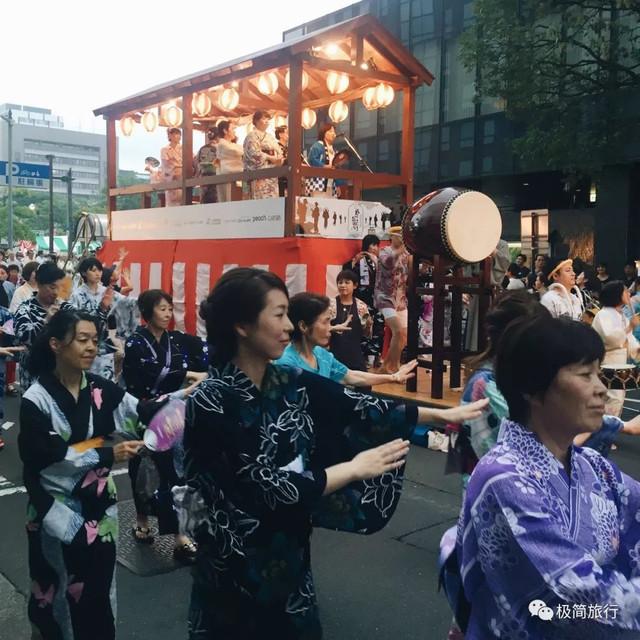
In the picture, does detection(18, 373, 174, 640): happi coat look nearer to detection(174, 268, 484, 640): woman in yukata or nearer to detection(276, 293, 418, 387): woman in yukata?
detection(174, 268, 484, 640): woman in yukata

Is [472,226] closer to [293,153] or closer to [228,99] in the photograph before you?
[293,153]

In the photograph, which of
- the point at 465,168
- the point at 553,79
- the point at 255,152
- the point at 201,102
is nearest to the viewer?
the point at 255,152

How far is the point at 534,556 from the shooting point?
1.44 m

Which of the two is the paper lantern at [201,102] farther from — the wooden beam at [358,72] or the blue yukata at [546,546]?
the blue yukata at [546,546]

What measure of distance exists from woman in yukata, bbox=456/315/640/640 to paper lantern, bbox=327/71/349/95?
8648 mm

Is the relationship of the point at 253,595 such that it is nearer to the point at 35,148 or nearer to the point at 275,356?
the point at 275,356

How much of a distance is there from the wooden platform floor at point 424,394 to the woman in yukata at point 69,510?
187 inches

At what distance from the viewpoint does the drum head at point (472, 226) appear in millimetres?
7363

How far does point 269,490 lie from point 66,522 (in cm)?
123

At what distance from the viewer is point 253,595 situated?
6.45ft

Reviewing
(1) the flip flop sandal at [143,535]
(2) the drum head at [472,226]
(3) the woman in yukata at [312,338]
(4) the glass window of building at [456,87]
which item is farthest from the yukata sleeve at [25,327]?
(4) the glass window of building at [456,87]

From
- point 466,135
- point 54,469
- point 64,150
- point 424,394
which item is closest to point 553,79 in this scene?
point 466,135

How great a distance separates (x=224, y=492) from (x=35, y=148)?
103989 millimetres

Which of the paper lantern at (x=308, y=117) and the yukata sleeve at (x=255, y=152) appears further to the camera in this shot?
the paper lantern at (x=308, y=117)
